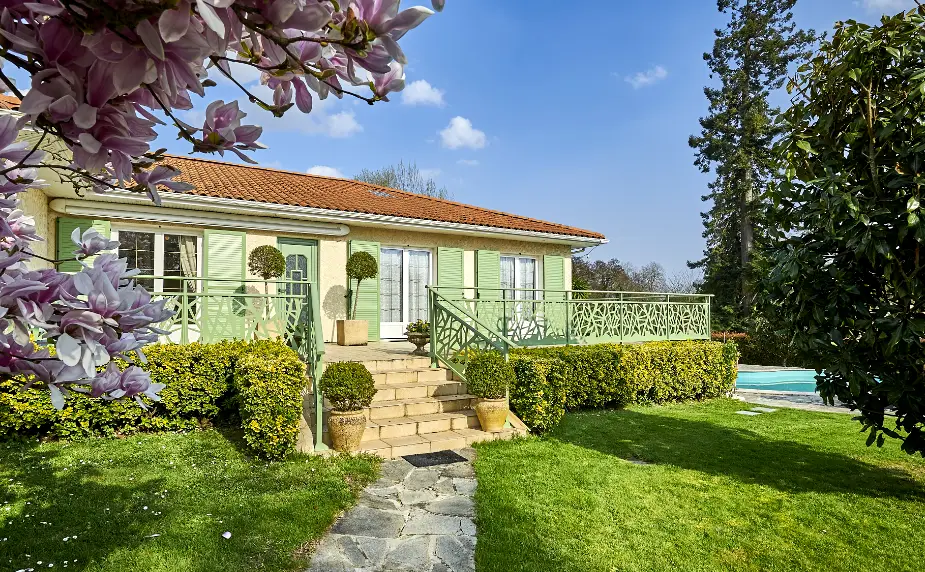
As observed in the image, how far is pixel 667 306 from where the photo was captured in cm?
1322

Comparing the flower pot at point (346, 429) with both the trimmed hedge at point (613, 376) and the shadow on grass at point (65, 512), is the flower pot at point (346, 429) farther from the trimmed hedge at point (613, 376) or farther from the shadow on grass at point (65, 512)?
the trimmed hedge at point (613, 376)

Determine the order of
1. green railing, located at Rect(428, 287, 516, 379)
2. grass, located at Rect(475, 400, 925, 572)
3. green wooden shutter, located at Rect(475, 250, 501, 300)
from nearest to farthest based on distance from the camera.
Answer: grass, located at Rect(475, 400, 925, 572) → green railing, located at Rect(428, 287, 516, 379) → green wooden shutter, located at Rect(475, 250, 501, 300)

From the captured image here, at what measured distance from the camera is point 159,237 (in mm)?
10461

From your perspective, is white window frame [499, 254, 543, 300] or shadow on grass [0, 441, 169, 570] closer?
shadow on grass [0, 441, 169, 570]

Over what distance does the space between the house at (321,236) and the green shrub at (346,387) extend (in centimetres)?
226

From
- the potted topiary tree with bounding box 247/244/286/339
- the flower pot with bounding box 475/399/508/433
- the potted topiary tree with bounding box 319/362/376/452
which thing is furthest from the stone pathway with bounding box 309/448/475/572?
the potted topiary tree with bounding box 247/244/286/339

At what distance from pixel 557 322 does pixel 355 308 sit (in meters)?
4.52

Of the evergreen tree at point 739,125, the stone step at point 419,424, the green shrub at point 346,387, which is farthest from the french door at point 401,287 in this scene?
the evergreen tree at point 739,125

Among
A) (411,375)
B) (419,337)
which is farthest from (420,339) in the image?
(411,375)

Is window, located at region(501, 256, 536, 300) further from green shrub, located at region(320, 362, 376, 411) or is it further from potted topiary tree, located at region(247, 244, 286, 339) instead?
green shrub, located at region(320, 362, 376, 411)

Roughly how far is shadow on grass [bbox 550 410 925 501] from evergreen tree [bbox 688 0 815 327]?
1689 cm

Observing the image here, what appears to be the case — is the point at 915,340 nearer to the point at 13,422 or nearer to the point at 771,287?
the point at 771,287

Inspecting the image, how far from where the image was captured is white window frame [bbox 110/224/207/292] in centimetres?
1019

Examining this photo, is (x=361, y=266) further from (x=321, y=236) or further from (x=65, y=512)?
(x=65, y=512)
